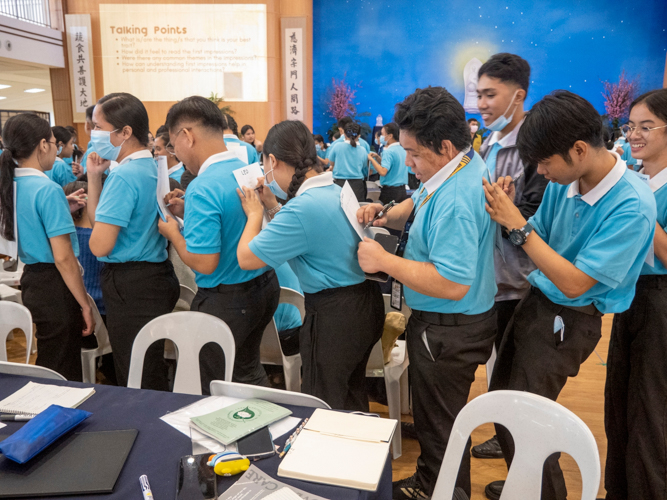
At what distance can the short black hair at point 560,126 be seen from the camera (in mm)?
1374

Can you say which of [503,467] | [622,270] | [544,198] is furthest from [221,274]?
[503,467]

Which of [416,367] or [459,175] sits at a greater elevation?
[459,175]

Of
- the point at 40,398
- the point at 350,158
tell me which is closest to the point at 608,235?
the point at 40,398

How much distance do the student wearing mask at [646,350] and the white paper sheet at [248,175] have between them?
1414mm

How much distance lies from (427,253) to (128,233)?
1.34 m

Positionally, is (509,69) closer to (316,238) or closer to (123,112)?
(316,238)

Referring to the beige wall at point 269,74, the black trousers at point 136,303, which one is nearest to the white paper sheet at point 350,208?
the black trousers at point 136,303

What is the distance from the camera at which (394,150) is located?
639 cm

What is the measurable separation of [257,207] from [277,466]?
3.32ft

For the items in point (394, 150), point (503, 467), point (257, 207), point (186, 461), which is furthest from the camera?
point (394, 150)

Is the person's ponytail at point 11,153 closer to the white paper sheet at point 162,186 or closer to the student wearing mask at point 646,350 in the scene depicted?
the white paper sheet at point 162,186

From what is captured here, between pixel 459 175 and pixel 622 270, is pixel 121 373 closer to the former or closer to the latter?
pixel 459 175

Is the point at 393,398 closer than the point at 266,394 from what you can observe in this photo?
No

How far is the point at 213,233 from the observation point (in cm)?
189
